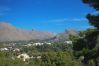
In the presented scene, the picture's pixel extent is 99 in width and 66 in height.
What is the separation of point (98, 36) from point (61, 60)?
50.6 meters

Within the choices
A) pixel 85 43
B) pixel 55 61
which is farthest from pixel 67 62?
pixel 85 43

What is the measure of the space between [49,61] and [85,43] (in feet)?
174

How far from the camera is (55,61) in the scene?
66250 mm

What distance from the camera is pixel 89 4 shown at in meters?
12.6

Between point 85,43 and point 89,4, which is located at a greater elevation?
point 89,4

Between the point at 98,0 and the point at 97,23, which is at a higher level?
the point at 98,0

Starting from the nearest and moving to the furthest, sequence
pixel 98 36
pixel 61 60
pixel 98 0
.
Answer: pixel 98 0 → pixel 98 36 → pixel 61 60

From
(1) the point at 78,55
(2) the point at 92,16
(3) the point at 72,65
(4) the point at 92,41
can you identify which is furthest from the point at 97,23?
(3) the point at 72,65

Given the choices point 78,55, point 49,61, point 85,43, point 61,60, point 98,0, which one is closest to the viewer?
point 98,0

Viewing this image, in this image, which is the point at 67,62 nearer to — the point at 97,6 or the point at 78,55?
the point at 78,55

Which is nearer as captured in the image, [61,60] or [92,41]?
[92,41]

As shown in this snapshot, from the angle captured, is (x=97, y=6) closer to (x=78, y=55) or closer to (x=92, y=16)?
(x=92, y=16)

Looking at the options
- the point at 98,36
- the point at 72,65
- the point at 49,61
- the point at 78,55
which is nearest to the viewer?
the point at 98,36

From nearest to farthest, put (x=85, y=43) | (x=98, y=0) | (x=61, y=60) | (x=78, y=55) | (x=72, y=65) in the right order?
1. (x=98, y=0)
2. (x=85, y=43)
3. (x=78, y=55)
4. (x=72, y=65)
5. (x=61, y=60)
